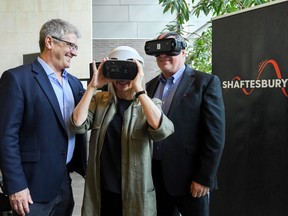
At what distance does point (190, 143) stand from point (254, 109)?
488 mm

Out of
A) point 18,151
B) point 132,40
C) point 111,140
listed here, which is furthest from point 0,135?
point 132,40

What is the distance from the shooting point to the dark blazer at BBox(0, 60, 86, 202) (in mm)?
1645

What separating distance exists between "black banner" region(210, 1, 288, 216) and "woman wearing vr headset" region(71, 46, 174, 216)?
2.24ft

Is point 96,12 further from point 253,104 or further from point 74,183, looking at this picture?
point 253,104

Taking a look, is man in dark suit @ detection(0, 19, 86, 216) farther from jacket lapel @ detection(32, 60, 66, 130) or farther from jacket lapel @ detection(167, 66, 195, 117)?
jacket lapel @ detection(167, 66, 195, 117)

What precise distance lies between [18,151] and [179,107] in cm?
86

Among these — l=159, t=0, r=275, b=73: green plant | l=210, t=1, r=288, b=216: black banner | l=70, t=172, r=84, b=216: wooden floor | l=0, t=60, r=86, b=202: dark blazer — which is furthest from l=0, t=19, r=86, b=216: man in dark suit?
l=70, t=172, r=84, b=216: wooden floor

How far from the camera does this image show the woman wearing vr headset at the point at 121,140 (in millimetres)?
1649

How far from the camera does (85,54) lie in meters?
6.57

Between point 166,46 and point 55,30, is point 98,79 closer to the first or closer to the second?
point 55,30

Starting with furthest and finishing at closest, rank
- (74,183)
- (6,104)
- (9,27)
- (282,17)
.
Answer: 1. (9,27)
2. (74,183)
3. (282,17)
4. (6,104)

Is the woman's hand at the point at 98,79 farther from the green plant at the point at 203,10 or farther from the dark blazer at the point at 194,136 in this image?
the green plant at the point at 203,10

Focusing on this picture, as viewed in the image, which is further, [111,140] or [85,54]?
[85,54]

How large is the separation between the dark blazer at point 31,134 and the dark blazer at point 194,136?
23.2 inches
